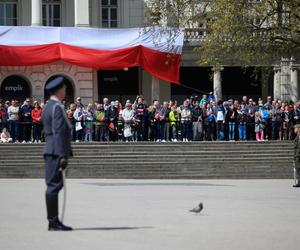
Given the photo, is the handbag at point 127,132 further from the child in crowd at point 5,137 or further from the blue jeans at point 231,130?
the child in crowd at point 5,137

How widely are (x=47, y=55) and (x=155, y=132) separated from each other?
9884mm

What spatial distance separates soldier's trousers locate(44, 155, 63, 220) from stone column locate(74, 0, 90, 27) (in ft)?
131

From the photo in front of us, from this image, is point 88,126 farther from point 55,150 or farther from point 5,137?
point 55,150

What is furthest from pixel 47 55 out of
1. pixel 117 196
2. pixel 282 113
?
pixel 117 196

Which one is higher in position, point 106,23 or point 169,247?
point 106,23

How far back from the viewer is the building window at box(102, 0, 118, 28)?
185 feet

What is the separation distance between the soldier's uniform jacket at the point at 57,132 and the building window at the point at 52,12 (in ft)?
137

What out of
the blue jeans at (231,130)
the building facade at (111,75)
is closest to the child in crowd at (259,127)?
the blue jeans at (231,130)

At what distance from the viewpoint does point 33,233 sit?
46.2 ft

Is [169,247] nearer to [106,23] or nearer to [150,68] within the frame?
[150,68]

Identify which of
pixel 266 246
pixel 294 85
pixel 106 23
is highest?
pixel 106 23

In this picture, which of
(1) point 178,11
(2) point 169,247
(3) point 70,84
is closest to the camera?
(2) point 169,247

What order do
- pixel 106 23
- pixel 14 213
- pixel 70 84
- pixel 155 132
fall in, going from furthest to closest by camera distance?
1. pixel 106 23
2. pixel 70 84
3. pixel 155 132
4. pixel 14 213

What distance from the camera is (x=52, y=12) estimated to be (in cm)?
5566
